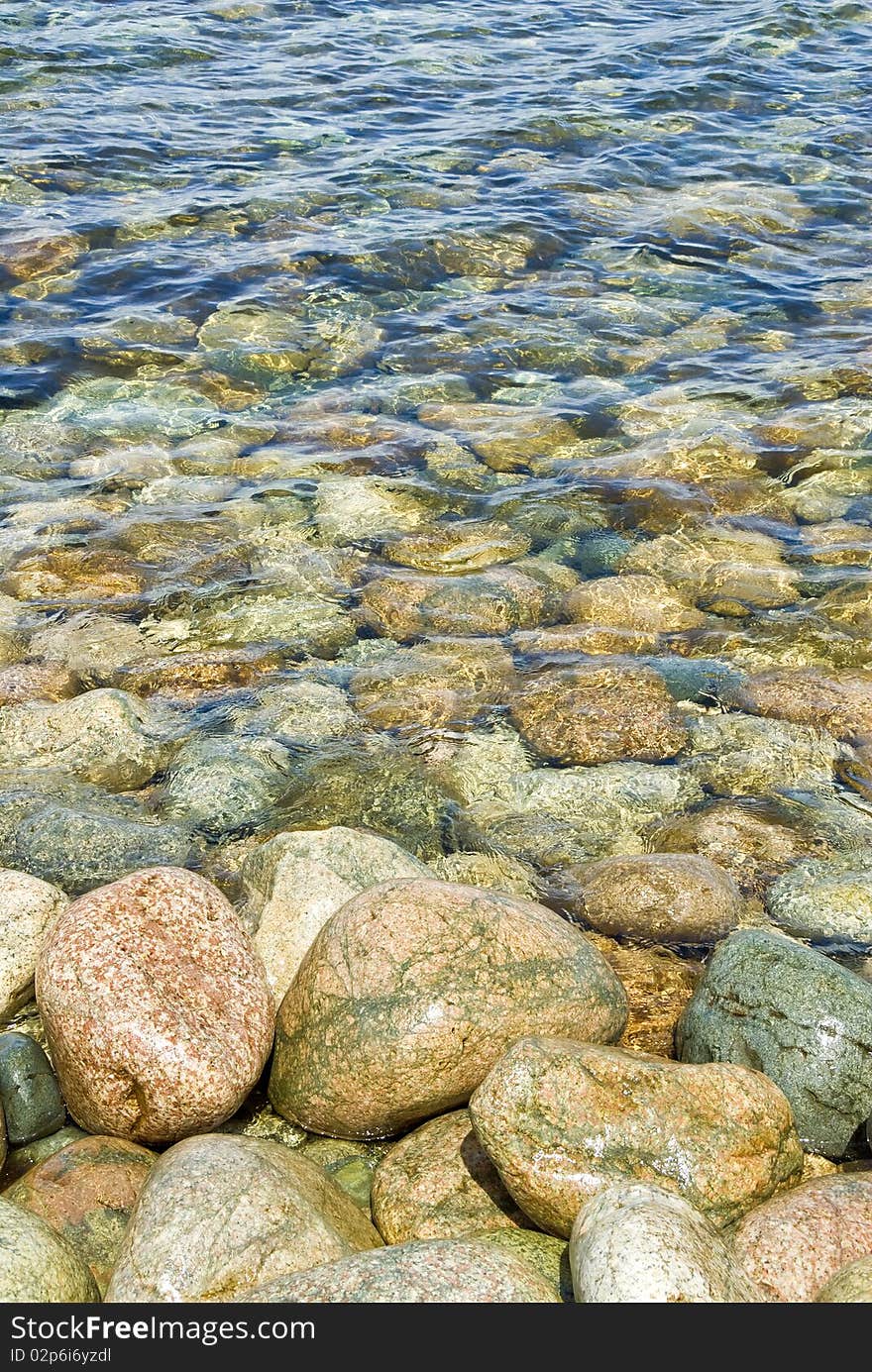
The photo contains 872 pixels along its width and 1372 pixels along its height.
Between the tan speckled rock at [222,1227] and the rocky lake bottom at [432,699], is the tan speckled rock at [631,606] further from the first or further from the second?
the tan speckled rock at [222,1227]

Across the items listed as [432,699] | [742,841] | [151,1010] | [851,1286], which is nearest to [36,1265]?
[151,1010]

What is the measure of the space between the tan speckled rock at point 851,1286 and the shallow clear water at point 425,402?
2343mm

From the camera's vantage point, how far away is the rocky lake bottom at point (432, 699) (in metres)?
3.73

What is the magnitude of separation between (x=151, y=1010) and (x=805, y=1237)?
2086 millimetres

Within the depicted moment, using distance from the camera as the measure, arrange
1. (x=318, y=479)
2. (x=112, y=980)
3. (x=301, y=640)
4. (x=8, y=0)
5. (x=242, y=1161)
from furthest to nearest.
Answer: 1. (x=8, y=0)
2. (x=318, y=479)
3. (x=301, y=640)
4. (x=112, y=980)
5. (x=242, y=1161)

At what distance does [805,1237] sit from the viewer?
3.55 m

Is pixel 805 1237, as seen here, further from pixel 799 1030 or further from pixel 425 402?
pixel 425 402

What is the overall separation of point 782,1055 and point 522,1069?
100 cm

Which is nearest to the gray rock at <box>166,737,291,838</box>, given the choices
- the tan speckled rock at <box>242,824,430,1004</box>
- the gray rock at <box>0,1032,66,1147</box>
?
the tan speckled rock at <box>242,824,430,1004</box>

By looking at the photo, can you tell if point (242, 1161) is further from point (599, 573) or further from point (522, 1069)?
point (599, 573)

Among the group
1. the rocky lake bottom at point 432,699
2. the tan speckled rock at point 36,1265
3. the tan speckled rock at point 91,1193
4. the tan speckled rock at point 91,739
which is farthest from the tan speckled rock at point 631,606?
the tan speckled rock at point 36,1265

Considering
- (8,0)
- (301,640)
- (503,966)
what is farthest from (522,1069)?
(8,0)
